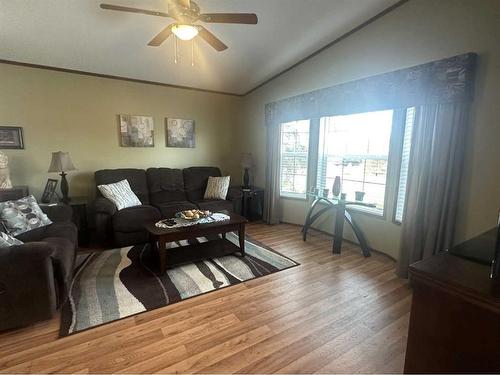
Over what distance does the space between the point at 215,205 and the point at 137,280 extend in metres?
1.74

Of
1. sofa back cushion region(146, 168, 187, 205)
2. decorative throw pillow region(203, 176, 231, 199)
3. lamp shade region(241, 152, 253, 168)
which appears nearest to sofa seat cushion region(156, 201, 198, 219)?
sofa back cushion region(146, 168, 187, 205)

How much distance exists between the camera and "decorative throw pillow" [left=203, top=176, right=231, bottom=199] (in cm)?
429

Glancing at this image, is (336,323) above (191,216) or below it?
below

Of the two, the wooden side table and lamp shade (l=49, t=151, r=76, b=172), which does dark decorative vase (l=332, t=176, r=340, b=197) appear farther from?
the wooden side table

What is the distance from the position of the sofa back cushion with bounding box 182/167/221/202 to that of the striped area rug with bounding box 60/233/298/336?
1335mm

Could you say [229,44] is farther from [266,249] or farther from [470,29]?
[266,249]

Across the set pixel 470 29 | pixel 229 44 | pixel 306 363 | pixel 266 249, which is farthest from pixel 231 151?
pixel 306 363

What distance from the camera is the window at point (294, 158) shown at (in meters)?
4.19

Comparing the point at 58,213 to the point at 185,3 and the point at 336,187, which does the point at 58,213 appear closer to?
the point at 185,3

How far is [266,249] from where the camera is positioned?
333 centimetres

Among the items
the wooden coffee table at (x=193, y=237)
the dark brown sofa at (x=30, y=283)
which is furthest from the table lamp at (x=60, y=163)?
the dark brown sofa at (x=30, y=283)

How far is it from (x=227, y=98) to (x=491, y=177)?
4.27m

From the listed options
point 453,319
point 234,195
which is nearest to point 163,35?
point 234,195

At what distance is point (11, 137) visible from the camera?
3.42 metres
